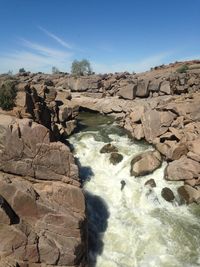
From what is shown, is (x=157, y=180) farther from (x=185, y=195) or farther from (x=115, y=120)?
(x=115, y=120)

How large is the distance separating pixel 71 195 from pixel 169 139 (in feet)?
58.2

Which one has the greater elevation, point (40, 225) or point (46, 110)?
point (46, 110)

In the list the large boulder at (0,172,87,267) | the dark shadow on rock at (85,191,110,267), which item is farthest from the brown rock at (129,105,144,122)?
the large boulder at (0,172,87,267)

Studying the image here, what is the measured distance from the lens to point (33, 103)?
116ft

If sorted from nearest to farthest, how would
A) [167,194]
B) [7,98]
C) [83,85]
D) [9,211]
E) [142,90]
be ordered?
[9,211] < [167,194] < [7,98] < [142,90] < [83,85]

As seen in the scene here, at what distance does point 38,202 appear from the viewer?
21.0 metres

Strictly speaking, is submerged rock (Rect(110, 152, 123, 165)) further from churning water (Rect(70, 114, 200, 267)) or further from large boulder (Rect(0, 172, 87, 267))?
large boulder (Rect(0, 172, 87, 267))

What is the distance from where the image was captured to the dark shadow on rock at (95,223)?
23839mm

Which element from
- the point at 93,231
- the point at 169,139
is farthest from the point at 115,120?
the point at 93,231

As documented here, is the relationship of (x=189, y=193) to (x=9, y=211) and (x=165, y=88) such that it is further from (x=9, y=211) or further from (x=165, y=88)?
(x=165, y=88)

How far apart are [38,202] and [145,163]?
46.0ft

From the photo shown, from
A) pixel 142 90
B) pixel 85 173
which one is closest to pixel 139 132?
pixel 85 173

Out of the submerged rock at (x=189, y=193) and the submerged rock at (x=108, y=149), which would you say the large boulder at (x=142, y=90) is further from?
the submerged rock at (x=189, y=193)

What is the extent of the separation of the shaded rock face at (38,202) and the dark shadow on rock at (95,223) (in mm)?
2009
